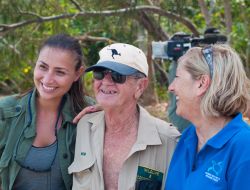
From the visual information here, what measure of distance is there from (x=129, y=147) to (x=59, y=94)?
0.48m

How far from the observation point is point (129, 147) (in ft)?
7.72

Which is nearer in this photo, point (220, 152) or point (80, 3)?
point (220, 152)

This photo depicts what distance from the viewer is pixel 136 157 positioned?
2.29m

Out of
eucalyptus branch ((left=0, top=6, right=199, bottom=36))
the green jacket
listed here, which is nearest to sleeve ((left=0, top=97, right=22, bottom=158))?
the green jacket

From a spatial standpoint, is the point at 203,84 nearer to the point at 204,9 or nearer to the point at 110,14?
the point at 110,14

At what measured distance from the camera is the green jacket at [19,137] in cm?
245

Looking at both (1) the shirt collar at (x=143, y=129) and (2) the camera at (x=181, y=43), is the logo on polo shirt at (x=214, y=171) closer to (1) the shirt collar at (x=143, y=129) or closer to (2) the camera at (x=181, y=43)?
(1) the shirt collar at (x=143, y=129)

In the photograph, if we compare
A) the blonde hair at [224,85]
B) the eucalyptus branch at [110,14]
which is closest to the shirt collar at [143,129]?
the blonde hair at [224,85]

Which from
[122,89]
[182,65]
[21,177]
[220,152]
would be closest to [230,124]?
[220,152]

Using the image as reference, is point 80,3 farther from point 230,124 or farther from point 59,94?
point 230,124

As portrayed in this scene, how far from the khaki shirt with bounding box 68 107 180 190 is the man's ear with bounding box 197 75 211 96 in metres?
0.39

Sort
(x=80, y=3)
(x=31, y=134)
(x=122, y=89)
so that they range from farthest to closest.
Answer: (x=80, y=3) < (x=31, y=134) < (x=122, y=89)

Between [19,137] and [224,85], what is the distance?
109 cm

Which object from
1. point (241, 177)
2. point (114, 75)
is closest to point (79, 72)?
point (114, 75)
